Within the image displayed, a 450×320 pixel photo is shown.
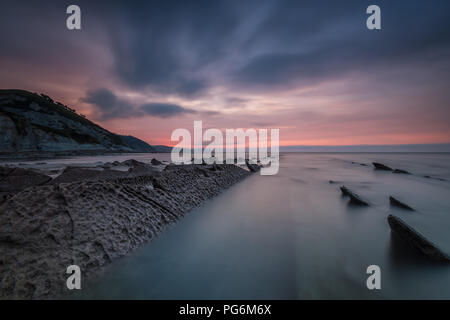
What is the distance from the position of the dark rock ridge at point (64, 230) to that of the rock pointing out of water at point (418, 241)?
4.90m

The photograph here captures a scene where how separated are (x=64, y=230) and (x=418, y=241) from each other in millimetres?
5808

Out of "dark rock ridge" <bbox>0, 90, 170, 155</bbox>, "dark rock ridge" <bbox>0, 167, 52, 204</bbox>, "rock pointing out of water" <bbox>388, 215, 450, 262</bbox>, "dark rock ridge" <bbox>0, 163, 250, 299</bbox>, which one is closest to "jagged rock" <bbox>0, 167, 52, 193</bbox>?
"dark rock ridge" <bbox>0, 167, 52, 204</bbox>

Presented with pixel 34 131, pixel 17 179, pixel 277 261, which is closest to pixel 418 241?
pixel 277 261

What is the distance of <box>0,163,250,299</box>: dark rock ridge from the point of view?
2.07 meters

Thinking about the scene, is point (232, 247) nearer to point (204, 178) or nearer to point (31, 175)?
point (204, 178)

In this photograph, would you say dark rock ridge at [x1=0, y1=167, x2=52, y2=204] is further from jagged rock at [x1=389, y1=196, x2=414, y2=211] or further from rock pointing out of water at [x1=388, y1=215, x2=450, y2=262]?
jagged rock at [x1=389, y1=196, x2=414, y2=211]

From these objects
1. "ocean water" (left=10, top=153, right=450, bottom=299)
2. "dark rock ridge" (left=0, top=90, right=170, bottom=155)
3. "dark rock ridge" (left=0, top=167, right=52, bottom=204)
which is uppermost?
"dark rock ridge" (left=0, top=90, right=170, bottom=155)

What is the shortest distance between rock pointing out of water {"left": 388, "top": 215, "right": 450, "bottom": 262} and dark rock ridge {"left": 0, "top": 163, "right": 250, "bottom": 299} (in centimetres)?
490

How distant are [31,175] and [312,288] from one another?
7778mm

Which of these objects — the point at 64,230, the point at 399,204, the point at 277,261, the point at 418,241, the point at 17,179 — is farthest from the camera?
the point at 399,204

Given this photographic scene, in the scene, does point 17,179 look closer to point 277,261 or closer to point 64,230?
point 64,230

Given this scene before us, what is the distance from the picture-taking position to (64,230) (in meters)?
2.53

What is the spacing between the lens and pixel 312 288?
95.5 inches
